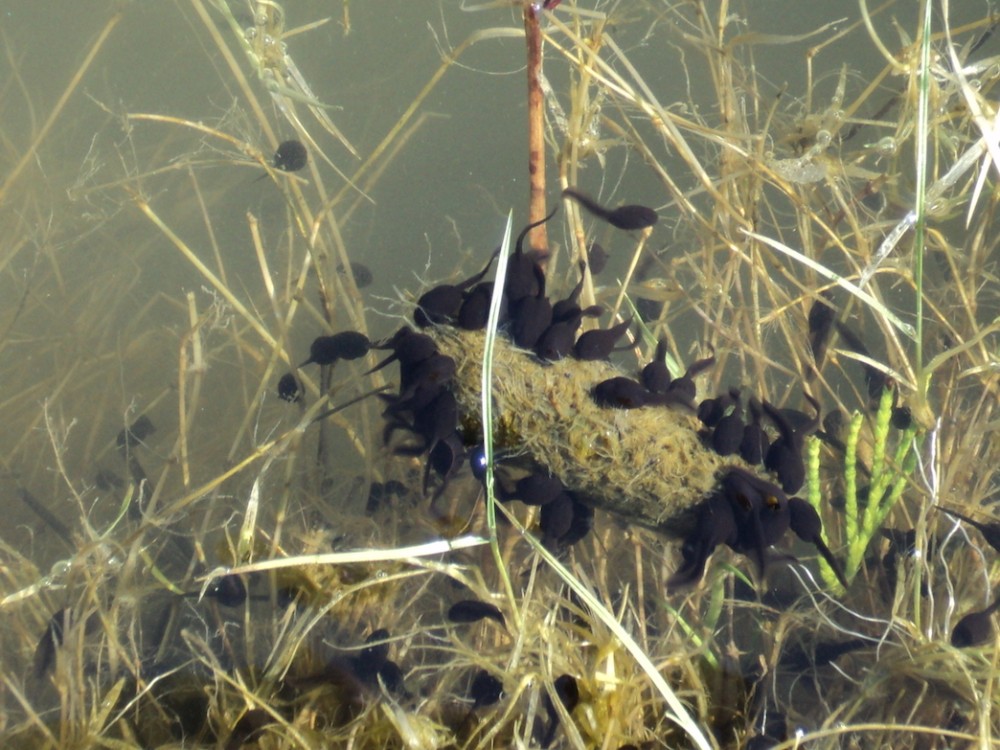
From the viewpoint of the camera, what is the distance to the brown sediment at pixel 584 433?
5.90 feet

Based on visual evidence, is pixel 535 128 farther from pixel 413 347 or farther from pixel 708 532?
pixel 708 532

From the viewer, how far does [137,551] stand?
2.05 metres

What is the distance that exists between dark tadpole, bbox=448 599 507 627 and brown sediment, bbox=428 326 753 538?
411 mm

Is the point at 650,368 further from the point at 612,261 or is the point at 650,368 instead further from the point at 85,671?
the point at 612,261

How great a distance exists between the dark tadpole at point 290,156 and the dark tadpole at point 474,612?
5.71 ft

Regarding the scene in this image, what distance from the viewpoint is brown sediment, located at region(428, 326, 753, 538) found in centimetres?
180

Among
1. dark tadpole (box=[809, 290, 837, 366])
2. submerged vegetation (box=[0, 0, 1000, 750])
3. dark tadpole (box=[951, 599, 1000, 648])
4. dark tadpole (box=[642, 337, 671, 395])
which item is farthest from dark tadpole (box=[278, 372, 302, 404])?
dark tadpole (box=[951, 599, 1000, 648])

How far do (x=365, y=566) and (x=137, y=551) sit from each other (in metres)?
0.61

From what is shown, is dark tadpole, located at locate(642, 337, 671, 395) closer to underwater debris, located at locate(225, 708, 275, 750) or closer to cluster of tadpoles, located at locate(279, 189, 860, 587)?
cluster of tadpoles, located at locate(279, 189, 860, 587)

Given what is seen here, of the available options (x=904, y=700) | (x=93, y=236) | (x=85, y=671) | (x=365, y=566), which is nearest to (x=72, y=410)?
(x=93, y=236)

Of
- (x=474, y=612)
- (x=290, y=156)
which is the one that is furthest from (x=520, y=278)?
(x=290, y=156)

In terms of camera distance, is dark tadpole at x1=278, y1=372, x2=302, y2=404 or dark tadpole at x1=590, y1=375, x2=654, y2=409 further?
dark tadpole at x1=278, y1=372, x2=302, y2=404

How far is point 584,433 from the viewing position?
1792mm

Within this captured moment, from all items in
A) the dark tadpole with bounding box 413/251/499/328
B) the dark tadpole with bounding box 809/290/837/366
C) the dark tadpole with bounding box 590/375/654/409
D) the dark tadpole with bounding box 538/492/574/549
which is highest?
the dark tadpole with bounding box 413/251/499/328
